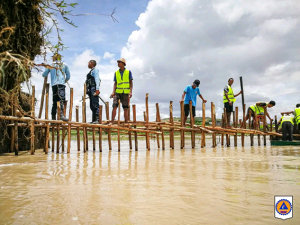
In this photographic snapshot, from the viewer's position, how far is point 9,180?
351cm

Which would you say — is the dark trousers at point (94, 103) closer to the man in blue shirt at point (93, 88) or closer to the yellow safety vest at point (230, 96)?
the man in blue shirt at point (93, 88)

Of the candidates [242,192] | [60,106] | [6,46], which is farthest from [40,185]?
[60,106]

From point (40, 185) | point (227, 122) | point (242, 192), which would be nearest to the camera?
point (242, 192)

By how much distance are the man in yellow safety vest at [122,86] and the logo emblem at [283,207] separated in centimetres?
613

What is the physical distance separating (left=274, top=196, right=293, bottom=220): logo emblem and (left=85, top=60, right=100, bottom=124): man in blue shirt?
19.9 ft

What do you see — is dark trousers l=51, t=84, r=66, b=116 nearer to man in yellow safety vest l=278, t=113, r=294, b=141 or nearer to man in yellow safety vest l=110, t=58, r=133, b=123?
man in yellow safety vest l=110, t=58, r=133, b=123

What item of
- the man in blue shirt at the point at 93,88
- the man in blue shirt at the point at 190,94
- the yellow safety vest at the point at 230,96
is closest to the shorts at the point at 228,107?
the yellow safety vest at the point at 230,96

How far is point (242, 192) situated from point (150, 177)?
130cm

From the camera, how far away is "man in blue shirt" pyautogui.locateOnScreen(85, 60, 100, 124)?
7773mm

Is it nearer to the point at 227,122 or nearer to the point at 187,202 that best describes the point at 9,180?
the point at 187,202

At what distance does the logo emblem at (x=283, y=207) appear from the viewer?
219 centimetres

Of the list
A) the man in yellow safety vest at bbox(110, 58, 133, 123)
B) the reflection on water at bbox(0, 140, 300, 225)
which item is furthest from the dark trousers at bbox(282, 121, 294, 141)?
the reflection on water at bbox(0, 140, 300, 225)

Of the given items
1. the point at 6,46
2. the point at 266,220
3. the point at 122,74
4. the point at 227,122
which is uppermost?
the point at 122,74

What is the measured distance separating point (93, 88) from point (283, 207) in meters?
6.45
